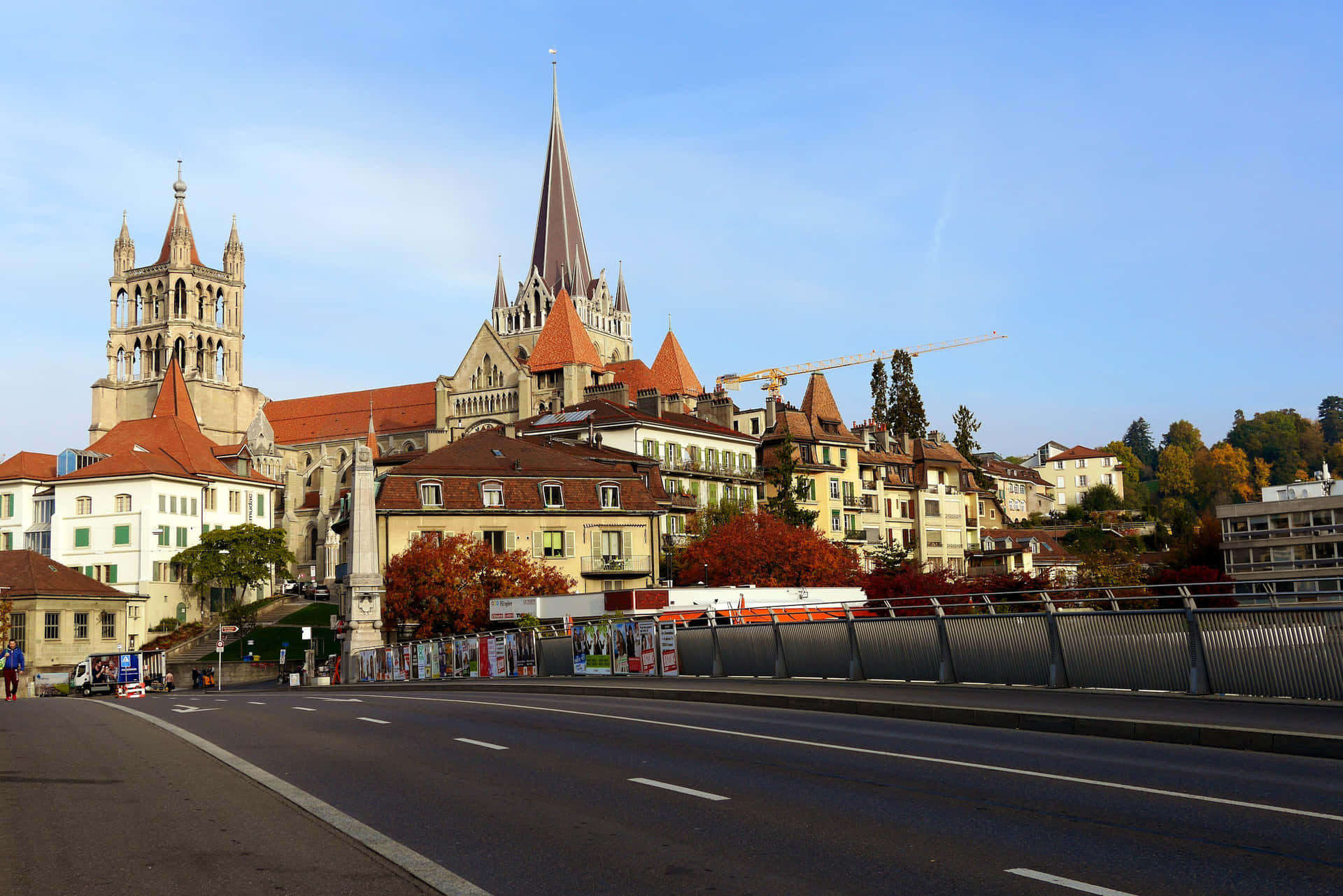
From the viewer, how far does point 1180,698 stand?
1809 cm

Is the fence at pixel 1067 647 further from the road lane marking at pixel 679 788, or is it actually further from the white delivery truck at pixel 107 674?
the white delivery truck at pixel 107 674

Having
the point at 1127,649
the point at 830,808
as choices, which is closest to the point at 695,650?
the point at 1127,649

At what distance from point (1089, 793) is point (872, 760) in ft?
9.63

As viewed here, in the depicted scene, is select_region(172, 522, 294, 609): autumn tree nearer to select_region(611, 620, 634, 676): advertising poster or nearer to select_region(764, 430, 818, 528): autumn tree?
select_region(764, 430, 818, 528): autumn tree

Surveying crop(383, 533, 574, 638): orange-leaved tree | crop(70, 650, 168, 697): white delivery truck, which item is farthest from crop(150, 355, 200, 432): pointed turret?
crop(383, 533, 574, 638): orange-leaved tree

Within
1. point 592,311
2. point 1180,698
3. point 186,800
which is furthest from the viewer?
point 592,311

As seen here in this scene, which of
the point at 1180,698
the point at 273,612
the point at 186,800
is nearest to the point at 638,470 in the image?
the point at 273,612

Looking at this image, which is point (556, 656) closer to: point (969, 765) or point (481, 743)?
point (481, 743)

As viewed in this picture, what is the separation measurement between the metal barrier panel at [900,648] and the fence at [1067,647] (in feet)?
0.07

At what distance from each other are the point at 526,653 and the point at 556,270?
466 ft

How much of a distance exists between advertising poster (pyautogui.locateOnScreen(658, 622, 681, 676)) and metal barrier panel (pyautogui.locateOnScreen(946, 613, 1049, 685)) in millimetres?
10838

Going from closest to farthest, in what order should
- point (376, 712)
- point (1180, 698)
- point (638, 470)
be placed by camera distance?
point (1180, 698)
point (376, 712)
point (638, 470)

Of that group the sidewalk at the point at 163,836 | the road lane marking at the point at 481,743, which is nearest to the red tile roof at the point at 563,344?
the road lane marking at the point at 481,743

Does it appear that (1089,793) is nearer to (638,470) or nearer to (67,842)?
(67,842)
